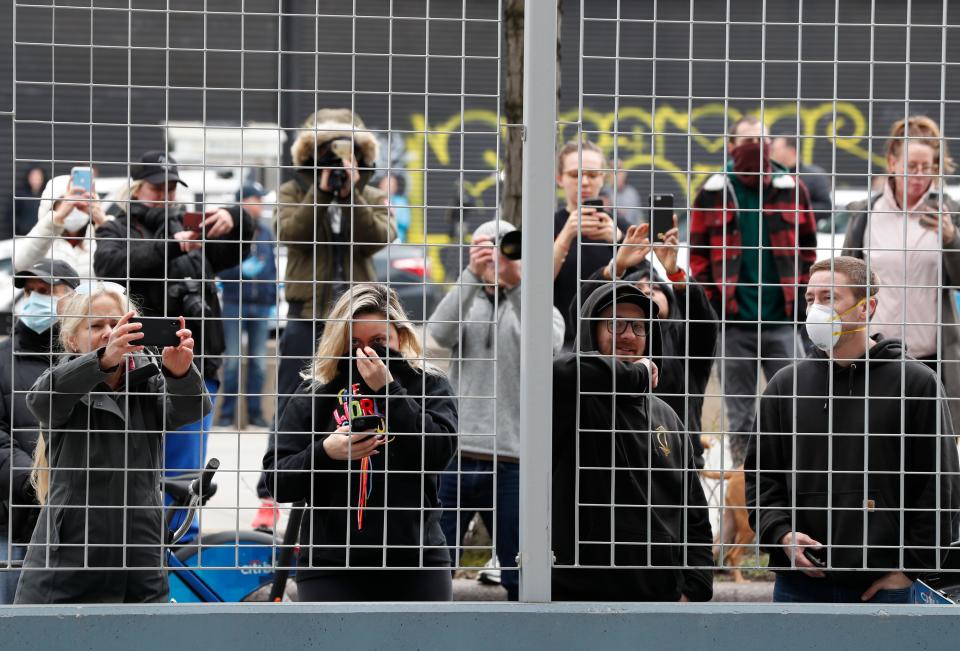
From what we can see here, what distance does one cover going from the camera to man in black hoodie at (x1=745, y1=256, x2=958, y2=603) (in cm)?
333

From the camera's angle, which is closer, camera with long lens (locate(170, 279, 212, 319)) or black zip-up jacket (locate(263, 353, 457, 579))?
black zip-up jacket (locate(263, 353, 457, 579))

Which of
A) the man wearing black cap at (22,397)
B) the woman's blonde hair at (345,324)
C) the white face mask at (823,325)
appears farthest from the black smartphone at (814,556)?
the man wearing black cap at (22,397)

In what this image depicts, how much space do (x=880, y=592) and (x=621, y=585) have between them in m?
0.79

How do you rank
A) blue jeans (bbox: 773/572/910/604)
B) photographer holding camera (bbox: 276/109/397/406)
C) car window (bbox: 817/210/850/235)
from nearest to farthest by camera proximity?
blue jeans (bbox: 773/572/910/604)
photographer holding camera (bbox: 276/109/397/406)
car window (bbox: 817/210/850/235)

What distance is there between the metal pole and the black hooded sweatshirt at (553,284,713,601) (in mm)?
193

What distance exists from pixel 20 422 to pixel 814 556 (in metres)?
2.81

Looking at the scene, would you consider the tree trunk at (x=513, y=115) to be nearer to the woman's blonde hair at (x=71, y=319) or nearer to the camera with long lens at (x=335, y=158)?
the camera with long lens at (x=335, y=158)

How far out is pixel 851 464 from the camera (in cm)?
357

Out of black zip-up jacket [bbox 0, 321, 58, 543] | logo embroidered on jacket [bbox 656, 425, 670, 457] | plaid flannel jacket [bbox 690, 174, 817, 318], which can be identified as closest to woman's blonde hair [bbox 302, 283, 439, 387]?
logo embroidered on jacket [bbox 656, 425, 670, 457]

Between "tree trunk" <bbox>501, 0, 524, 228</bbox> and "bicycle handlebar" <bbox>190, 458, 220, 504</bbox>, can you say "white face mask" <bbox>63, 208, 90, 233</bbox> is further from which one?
"tree trunk" <bbox>501, 0, 524, 228</bbox>

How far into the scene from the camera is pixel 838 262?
3549mm

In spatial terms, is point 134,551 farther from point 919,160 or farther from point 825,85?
point 825,85

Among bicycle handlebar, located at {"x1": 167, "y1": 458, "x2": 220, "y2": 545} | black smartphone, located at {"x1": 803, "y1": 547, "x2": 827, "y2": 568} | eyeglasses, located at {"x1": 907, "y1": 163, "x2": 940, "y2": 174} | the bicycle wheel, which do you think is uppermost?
eyeglasses, located at {"x1": 907, "y1": 163, "x2": 940, "y2": 174}

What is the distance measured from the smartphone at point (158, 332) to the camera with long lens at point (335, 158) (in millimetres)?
1670
